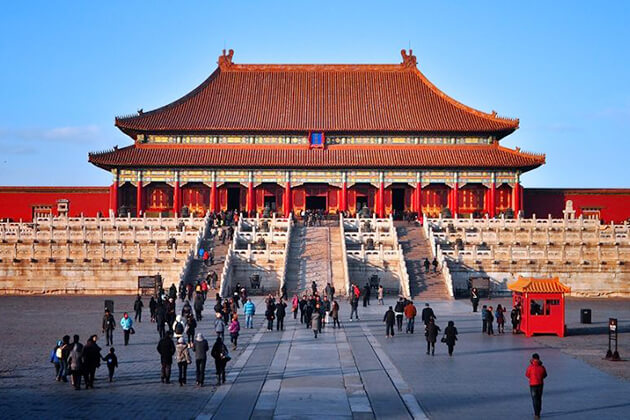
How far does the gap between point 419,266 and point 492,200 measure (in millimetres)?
23787

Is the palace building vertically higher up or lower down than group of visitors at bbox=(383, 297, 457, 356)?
higher up

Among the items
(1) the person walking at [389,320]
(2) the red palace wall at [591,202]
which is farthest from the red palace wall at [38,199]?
(1) the person walking at [389,320]

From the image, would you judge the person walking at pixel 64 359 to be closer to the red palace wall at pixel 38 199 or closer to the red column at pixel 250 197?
the red column at pixel 250 197

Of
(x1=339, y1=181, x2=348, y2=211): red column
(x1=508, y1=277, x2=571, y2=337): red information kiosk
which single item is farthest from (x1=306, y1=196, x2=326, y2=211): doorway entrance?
(x1=508, y1=277, x2=571, y2=337): red information kiosk

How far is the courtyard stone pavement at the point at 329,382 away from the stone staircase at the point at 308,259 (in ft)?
43.8

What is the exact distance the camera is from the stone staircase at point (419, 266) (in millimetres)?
41000

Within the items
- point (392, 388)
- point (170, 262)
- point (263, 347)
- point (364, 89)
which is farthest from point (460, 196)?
point (392, 388)

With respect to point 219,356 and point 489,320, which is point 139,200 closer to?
point 489,320

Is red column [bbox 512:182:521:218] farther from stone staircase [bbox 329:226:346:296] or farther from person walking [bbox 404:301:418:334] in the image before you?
person walking [bbox 404:301:418:334]

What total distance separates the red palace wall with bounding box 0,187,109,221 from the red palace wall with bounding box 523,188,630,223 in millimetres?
34479

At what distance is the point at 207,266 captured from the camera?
43.8 metres

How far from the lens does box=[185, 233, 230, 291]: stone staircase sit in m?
42.2

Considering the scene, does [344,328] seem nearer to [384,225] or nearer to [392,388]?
[392,388]

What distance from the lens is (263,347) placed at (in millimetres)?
24562
